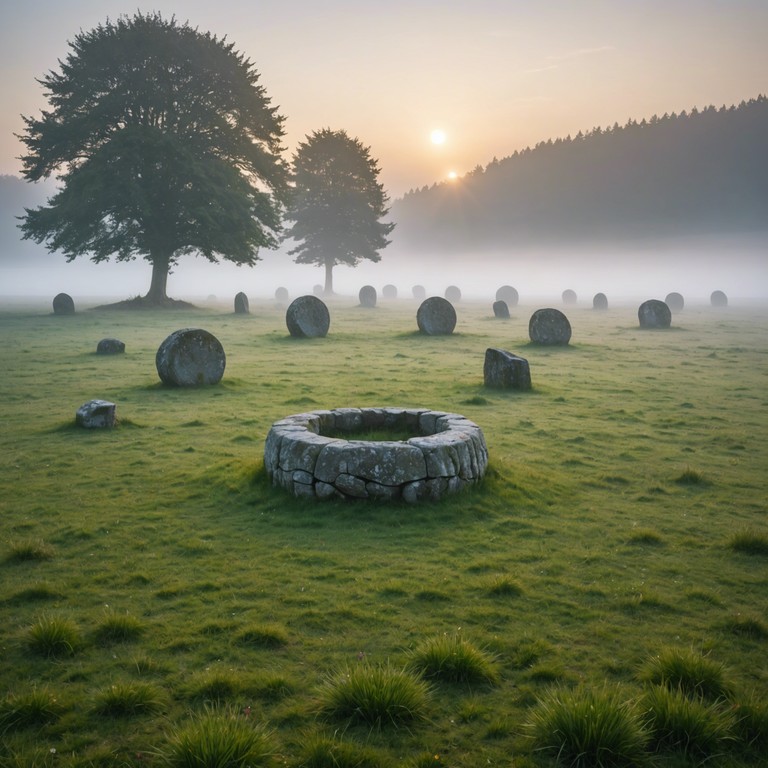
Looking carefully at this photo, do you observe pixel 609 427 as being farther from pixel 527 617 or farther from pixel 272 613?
pixel 272 613

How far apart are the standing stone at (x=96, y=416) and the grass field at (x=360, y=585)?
0.49m

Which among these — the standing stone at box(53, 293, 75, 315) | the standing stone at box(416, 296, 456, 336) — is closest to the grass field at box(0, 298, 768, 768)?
the standing stone at box(416, 296, 456, 336)

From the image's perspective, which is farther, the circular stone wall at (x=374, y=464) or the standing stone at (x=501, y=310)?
the standing stone at (x=501, y=310)

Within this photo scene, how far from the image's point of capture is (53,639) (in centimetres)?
A: 452

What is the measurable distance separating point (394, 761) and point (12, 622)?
3395mm

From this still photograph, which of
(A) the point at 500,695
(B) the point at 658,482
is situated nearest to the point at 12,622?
(A) the point at 500,695

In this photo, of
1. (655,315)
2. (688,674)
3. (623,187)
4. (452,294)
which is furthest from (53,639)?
(623,187)

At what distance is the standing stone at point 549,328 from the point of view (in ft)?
84.6

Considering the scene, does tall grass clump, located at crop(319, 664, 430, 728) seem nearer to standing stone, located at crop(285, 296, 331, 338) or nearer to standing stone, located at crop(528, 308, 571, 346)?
standing stone, located at crop(528, 308, 571, 346)

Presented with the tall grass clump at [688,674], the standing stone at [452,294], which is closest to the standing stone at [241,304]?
the standing stone at [452,294]

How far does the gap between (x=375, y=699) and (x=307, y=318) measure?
24.7 meters

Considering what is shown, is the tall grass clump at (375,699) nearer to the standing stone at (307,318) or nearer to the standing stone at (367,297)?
the standing stone at (307,318)

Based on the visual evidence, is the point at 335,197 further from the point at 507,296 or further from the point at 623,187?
the point at 623,187

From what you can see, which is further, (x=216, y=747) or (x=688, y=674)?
(x=688, y=674)
